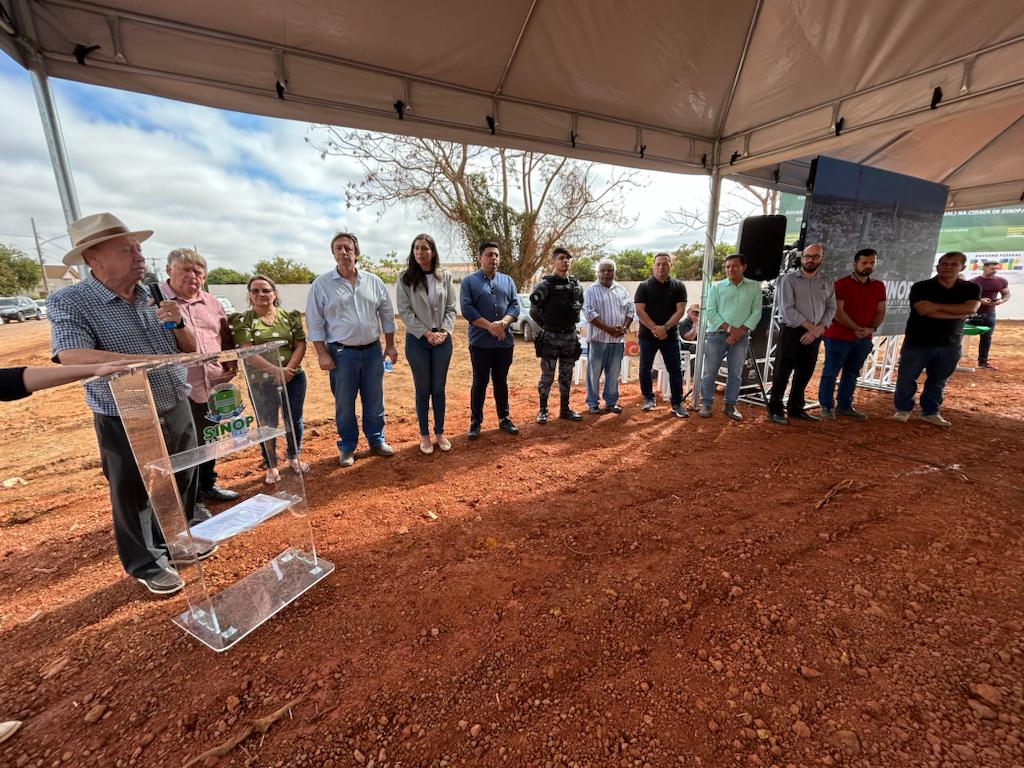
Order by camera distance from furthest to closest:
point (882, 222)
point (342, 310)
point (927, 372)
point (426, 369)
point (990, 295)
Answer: point (990, 295)
point (882, 222)
point (927, 372)
point (426, 369)
point (342, 310)

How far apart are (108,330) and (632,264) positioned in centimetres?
3318

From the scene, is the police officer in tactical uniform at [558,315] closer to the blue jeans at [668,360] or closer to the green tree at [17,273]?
the blue jeans at [668,360]

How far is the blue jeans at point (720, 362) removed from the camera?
15.2 ft

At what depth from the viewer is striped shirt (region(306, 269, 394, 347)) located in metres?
3.30

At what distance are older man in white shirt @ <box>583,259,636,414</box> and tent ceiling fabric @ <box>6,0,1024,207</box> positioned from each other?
52.0 inches

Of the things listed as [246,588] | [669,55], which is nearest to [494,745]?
[246,588]

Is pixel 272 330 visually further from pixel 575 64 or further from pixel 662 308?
pixel 662 308

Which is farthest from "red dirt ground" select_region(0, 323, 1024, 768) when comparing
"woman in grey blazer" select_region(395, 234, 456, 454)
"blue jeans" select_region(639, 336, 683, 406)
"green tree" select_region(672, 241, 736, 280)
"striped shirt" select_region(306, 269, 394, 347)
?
"green tree" select_region(672, 241, 736, 280)

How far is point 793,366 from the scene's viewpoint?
181 inches

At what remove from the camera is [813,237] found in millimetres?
4766

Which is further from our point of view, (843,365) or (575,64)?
(843,365)

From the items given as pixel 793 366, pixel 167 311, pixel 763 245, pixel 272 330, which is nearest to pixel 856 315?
pixel 793 366

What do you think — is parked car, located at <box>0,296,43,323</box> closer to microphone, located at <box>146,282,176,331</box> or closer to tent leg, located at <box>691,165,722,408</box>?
microphone, located at <box>146,282,176,331</box>

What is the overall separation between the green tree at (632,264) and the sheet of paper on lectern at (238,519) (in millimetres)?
28703
